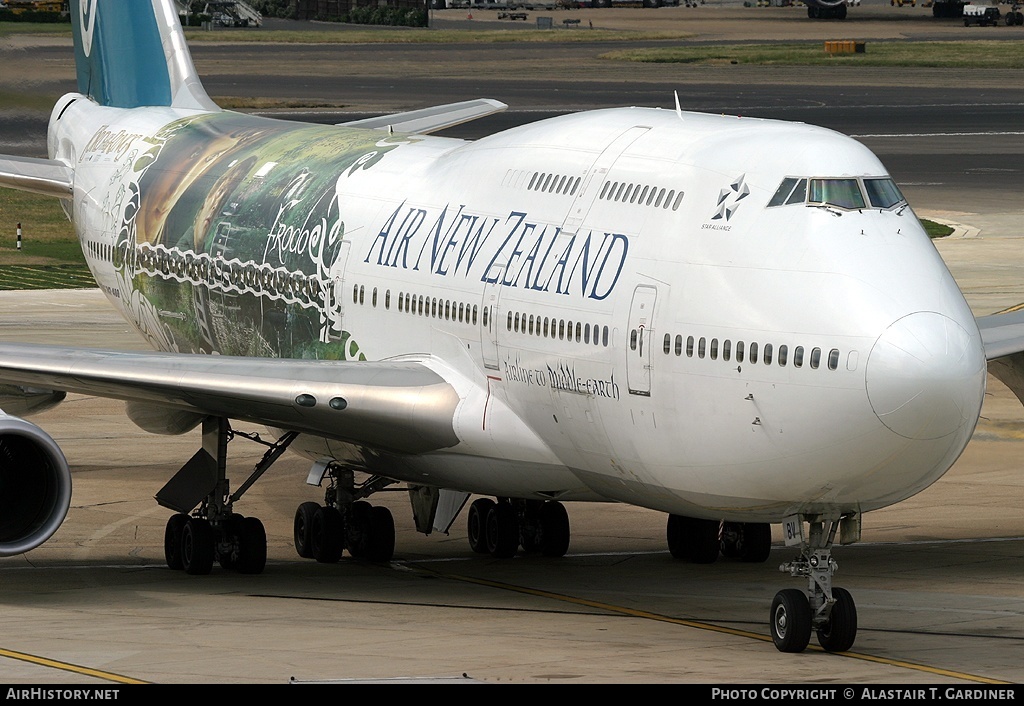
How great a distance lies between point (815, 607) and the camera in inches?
760

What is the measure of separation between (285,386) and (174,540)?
3.83m

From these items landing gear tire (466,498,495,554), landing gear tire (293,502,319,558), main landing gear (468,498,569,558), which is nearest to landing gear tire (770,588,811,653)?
main landing gear (468,498,569,558)

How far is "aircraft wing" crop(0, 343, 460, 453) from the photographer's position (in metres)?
23.2

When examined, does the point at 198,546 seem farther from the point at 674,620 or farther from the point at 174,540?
the point at 674,620

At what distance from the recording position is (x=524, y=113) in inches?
3915

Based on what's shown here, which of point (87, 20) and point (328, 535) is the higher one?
point (87, 20)

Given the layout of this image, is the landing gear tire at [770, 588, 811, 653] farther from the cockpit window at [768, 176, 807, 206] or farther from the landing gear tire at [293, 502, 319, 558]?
the landing gear tire at [293, 502, 319, 558]

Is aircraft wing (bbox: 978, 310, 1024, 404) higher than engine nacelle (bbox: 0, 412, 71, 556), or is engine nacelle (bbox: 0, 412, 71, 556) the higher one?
aircraft wing (bbox: 978, 310, 1024, 404)

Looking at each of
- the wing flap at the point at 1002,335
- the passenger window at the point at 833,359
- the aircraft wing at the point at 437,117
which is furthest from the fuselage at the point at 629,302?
the aircraft wing at the point at 437,117

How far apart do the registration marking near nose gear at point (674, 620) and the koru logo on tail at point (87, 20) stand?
52.4 ft

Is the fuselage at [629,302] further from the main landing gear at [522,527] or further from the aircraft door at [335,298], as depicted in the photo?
the main landing gear at [522,527]

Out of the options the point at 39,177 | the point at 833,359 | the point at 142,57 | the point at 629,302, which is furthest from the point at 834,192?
the point at 142,57

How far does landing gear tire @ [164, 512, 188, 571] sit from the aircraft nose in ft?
37.5

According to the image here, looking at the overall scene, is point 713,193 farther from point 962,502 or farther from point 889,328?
point 962,502
